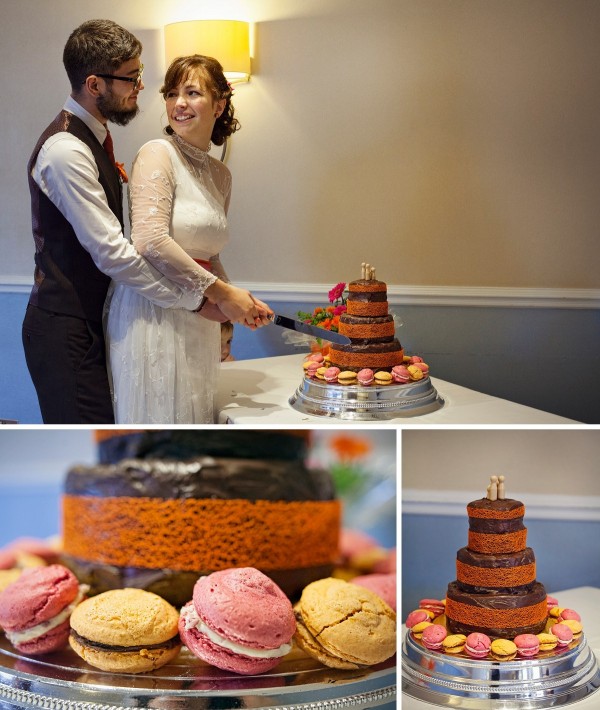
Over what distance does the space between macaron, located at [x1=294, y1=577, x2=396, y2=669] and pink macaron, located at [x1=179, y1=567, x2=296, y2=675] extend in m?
0.02

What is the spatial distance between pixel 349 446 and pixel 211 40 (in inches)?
93.5

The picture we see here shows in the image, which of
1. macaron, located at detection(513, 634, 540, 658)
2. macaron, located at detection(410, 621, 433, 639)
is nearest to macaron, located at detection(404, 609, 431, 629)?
macaron, located at detection(410, 621, 433, 639)

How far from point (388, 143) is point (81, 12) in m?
1.20

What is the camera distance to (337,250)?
3332 millimetres

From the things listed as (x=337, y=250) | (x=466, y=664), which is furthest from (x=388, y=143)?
(x=466, y=664)

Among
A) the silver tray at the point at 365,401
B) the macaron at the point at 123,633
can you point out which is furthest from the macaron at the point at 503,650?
the silver tray at the point at 365,401

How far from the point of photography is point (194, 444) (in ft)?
3.24

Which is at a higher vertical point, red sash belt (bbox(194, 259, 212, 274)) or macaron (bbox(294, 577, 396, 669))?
red sash belt (bbox(194, 259, 212, 274))

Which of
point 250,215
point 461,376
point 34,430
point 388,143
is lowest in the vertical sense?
point 461,376

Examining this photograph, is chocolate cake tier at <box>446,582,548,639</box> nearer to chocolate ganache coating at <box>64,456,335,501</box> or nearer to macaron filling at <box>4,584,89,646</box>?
chocolate ganache coating at <box>64,456,335,501</box>

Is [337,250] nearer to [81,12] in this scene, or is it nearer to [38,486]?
[81,12]

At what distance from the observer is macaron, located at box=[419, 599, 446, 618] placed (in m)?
1.29

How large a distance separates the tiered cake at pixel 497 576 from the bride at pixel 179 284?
672 mm

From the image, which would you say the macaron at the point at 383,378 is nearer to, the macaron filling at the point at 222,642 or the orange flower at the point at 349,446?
the orange flower at the point at 349,446
